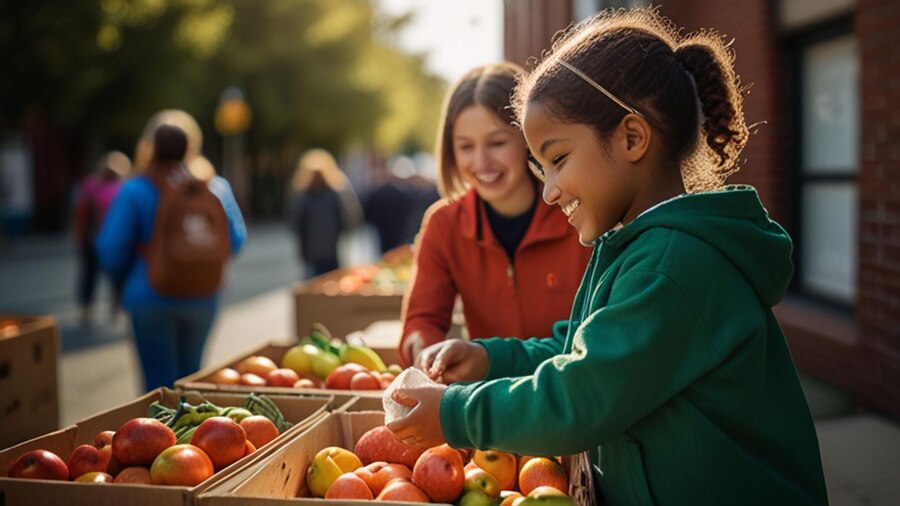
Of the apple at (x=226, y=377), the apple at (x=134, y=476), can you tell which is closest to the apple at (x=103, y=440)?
the apple at (x=134, y=476)

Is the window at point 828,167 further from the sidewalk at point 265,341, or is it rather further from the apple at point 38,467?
the apple at point 38,467

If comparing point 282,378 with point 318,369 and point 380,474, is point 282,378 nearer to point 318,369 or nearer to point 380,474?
point 318,369

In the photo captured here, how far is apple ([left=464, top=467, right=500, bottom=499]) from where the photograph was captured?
7.12 ft

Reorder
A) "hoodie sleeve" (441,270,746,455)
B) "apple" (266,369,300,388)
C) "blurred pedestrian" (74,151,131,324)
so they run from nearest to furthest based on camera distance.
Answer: "hoodie sleeve" (441,270,746,455) → "apple" (266,369,300,388) → "blurred pedestrian" (74,151,131,324)

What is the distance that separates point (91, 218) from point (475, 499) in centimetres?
1022

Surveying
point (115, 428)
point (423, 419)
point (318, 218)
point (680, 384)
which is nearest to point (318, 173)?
point (318, 218)

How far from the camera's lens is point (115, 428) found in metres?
2.61

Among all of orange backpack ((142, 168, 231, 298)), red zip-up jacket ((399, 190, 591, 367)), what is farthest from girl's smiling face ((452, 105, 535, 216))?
orange backpack ((142, 168, 231, 298))

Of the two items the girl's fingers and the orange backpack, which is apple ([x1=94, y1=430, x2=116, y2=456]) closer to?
the girl's fingers

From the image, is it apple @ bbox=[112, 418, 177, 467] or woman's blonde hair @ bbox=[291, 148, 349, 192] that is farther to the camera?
woman's blonde hair @ bbox=[291, 148, 349, 192]

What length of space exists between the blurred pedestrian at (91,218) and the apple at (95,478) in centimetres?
896

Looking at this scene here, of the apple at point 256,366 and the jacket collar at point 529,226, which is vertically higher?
the jacket collar at point 529,226

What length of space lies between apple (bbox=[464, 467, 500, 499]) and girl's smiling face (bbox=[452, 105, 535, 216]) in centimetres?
113

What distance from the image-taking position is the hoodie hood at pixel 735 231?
5.34ft
